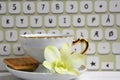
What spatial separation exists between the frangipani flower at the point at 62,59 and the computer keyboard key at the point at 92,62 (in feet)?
0.45

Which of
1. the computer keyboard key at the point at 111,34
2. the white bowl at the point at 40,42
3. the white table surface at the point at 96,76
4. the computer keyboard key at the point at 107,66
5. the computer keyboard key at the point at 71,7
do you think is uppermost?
the computer keyboard key at the point at 71,7

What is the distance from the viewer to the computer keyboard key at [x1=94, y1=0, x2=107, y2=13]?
0.46 m

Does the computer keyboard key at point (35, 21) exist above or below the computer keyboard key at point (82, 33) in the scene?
above

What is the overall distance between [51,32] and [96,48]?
112 mm

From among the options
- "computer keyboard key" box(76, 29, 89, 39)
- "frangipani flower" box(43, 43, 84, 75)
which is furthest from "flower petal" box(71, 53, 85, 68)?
"computer keyboard key" box(76, 29, 89, 39)

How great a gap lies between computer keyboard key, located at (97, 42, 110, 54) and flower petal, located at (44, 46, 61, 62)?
160 mm

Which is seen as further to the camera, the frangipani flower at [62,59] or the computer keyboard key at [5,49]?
the computer keyboard key at [5,49]

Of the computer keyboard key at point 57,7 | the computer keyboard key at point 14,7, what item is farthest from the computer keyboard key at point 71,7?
the computer keyboard key at point 14,7

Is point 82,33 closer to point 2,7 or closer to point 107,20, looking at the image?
point 107,20

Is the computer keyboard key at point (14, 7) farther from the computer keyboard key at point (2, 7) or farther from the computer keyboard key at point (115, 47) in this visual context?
the computer keyboard key at point (115, 47)

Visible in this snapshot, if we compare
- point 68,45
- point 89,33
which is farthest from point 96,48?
point 68,45

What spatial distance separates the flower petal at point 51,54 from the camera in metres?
0.32

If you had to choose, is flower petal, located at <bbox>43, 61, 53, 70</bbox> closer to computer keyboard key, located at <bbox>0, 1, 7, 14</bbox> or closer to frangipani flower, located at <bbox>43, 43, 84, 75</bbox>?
frangipani flower, located at <bbox>43, 43, 84, 75</bbox>

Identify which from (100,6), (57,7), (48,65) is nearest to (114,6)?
(100,6)
